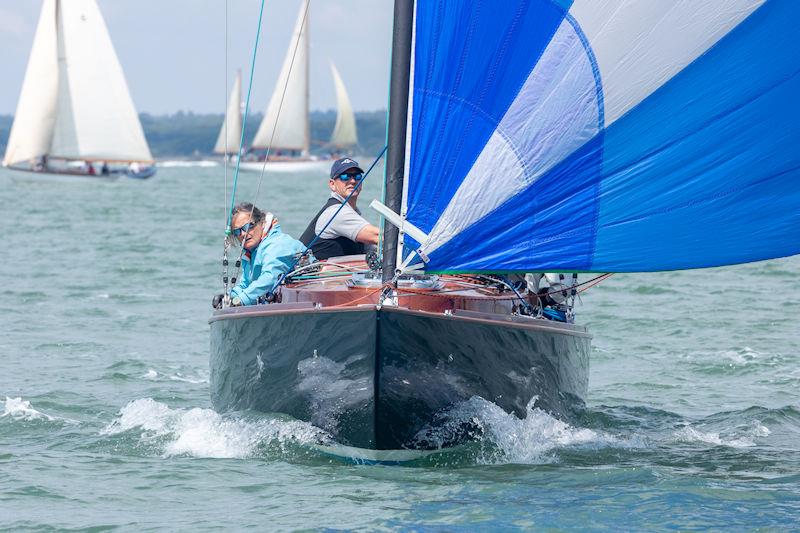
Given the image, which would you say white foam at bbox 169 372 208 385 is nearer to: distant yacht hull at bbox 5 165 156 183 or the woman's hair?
the woman's hair

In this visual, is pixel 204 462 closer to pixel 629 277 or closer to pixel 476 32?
pixel 476 32

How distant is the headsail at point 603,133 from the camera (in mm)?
6285

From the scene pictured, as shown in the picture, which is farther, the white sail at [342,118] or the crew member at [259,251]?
the white sail at [342,118]

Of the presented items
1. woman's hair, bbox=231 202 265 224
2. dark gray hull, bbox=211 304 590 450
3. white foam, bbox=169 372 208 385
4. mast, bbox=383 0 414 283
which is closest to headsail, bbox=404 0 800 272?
mast, bbox=383 0 414 283

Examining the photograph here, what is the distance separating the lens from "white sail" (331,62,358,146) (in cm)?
8994

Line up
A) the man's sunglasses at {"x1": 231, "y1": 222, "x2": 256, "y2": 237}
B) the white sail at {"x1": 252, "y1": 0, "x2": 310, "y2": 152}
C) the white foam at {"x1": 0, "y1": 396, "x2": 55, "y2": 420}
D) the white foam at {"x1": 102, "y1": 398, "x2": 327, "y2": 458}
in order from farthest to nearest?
the white sail at {"x1": 252, "y1": 0, "x2": 310, "y2": 152}, the white foam at {"x1": 0, "y1": 396, "x2": 55, "y2": 420}, the man's sunglasses at {"x1": 231, "y1": 222, "x2": 256, "y2": 237}, the white foam at {"x1": 102, "y1": 398, "x2": 327, "y2": 458}

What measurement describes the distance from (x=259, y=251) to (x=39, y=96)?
46.3 meters

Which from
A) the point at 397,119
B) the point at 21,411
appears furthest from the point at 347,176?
the point at 21,411

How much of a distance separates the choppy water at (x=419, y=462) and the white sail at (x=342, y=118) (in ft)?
246

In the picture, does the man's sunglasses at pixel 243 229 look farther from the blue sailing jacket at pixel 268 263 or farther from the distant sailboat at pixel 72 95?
the distant sailboat at pixel 72 95

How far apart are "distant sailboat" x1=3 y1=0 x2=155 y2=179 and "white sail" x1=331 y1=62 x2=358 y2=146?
36.9 metres

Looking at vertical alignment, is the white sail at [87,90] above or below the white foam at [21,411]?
above

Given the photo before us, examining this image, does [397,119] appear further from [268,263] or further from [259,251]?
[259,251]

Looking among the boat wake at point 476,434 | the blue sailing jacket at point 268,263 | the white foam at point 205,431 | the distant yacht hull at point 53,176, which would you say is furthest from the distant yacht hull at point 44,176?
the blue sailing jacket at point 268,263
